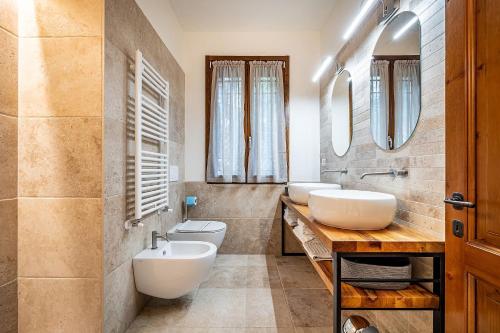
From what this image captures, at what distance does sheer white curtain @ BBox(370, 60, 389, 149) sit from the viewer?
169 cm

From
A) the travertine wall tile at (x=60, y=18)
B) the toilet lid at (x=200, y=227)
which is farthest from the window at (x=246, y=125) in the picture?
the travertine wall tile at (x=60, y=18)

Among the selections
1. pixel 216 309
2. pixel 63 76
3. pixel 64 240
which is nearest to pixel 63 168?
pixel 64 240

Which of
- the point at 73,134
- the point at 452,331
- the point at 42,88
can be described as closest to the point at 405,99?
the point at 452,331

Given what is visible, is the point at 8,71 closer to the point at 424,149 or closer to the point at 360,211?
the point at 360,211

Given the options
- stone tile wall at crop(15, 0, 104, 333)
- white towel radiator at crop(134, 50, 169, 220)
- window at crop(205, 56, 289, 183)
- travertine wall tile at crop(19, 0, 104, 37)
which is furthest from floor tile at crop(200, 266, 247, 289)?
travertine wall tile at crop(19, 0, 104, 37)

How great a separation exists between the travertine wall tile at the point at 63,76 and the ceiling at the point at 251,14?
1651 mm

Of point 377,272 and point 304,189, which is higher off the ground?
point 304,189

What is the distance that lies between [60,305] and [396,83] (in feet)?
7.51

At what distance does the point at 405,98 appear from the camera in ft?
4.92

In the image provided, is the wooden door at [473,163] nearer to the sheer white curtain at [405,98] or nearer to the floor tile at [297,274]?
the sheer white curtain at [405,98]

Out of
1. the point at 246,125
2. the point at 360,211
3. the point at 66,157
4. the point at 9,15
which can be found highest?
the point at 9,15

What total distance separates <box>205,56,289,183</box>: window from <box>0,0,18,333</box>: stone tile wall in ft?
6.27

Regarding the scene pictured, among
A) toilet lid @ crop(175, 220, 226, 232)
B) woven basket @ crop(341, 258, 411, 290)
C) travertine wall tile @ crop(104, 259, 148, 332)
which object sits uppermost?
woven basket @ crop(341, 258, 411, 290)

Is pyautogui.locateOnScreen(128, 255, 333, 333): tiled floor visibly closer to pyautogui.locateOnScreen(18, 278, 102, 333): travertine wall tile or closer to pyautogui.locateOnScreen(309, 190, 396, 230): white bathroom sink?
pyautogui.locateOnScreen(18, 278, 102, 333): travertine wall tile
